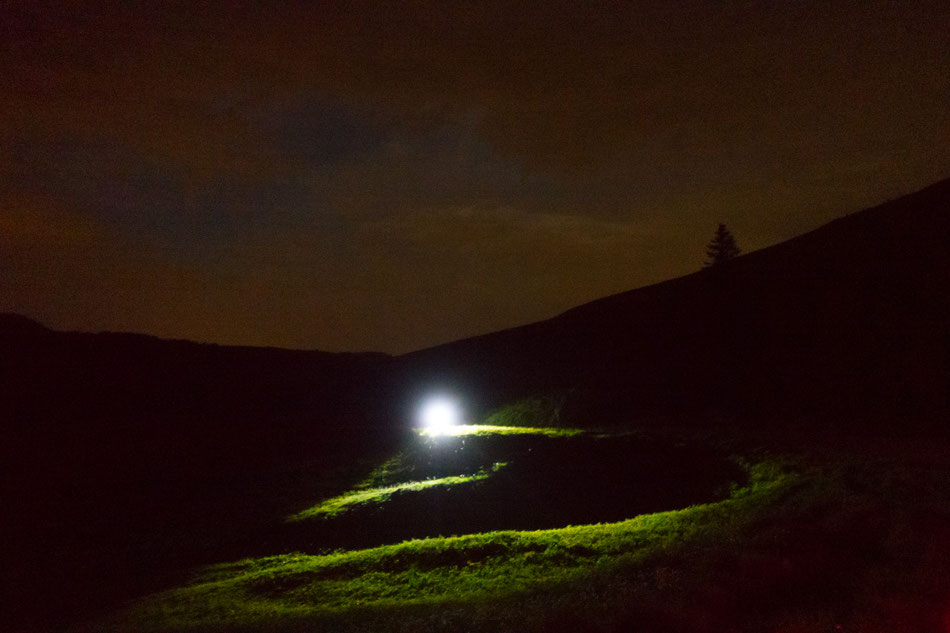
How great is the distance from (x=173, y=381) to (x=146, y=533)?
2416 centimetres

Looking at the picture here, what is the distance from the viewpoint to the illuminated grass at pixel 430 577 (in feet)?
31.0

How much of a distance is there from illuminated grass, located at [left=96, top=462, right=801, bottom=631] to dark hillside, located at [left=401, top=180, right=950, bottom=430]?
12956 mm

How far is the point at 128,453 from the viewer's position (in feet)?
114

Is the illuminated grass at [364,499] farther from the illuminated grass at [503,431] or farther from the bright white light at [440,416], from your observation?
the bright white light at [440,416]

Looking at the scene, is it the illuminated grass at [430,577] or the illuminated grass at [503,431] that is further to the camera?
the illuminated grass at [503,431]

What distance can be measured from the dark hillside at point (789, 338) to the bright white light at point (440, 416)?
334 centimetres

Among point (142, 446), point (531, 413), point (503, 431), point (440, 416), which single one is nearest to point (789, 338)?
point (531, 413)

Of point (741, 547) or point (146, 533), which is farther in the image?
point (146, 533)

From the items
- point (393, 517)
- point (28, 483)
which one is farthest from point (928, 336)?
point (28, 483)

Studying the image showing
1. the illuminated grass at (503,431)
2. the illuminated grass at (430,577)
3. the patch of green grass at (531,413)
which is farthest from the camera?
the patch of green grass at (531,413)

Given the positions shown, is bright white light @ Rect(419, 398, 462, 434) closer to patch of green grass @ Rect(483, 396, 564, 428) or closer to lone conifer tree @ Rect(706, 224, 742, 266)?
patch of green grass @ Rect(483, 396, 564, 428)

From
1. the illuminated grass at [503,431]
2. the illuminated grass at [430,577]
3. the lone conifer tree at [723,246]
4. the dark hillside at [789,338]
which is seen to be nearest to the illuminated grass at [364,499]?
the illuminated grass at [503,431]

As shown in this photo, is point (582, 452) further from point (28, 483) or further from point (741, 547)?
point (28, 483)

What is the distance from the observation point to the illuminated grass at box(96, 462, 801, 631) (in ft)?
31.0
